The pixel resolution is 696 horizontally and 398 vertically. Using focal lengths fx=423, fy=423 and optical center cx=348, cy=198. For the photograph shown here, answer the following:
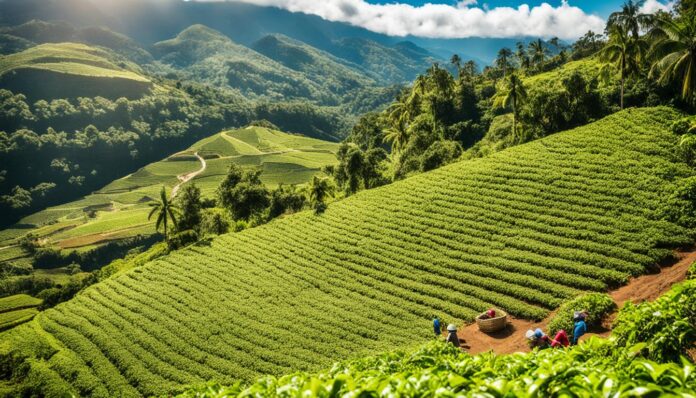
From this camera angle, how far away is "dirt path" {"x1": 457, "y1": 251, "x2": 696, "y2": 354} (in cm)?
2191

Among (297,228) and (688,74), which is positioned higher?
(688,74)

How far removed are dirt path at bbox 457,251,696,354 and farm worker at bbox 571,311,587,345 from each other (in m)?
2.22

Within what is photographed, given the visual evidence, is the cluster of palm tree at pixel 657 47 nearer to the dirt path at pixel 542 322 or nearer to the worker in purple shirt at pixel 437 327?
the dirt path at pixel 542 322

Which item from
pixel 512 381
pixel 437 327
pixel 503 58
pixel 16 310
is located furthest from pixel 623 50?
pixel 16 310

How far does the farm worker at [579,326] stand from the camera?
17562 mm

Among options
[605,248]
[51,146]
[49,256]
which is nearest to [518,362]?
[605,248]

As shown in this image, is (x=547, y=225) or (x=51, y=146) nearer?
(x=547, y=225)

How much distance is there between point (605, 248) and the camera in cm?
2770

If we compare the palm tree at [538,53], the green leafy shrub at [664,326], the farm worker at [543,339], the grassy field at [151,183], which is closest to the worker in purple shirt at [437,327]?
the farm worker at [543,339]

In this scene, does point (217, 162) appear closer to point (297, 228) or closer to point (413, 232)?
point (297, 228)

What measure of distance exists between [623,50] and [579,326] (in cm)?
4078

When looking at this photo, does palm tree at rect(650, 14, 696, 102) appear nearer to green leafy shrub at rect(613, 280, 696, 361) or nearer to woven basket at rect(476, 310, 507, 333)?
woven basket at rect(476, 310, 507, 333)

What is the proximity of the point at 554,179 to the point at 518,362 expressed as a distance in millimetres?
36234

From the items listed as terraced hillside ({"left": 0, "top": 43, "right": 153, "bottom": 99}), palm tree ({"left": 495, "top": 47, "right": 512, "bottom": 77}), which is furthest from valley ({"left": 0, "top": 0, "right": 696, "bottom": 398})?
terraced hillside ({"left": 0, "top": 43, "right": 153, "bottom": 99})
